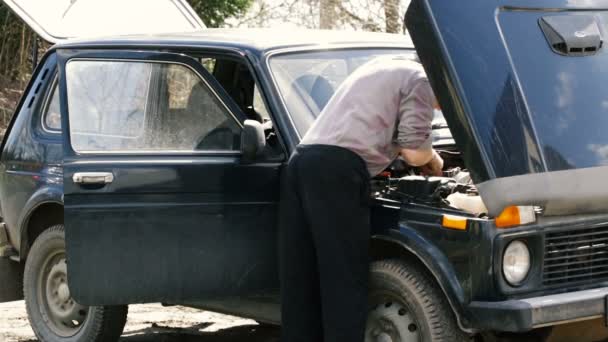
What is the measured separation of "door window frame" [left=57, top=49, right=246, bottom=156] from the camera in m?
6.23

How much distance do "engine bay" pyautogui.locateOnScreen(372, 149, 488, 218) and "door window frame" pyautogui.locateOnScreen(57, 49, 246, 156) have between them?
0.81 m

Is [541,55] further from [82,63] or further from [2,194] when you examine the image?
[2,194]

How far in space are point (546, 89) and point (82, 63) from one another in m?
2.63

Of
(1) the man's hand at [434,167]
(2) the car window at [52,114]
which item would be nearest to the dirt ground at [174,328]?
(2) the car window at [52,114]

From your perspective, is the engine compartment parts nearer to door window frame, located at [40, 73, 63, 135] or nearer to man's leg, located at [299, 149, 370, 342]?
man's leg, located at [299, 149, 370, 342]

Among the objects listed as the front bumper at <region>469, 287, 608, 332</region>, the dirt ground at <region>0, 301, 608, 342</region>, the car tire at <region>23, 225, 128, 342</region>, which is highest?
the front bumper at <region>469, 287, 608, 332</region>

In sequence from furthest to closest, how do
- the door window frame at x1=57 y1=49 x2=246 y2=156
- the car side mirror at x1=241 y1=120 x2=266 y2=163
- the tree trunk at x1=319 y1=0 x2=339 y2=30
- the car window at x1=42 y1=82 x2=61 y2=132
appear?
the tree trunk at x1=319 y1=0 x2=339 y2=30, the car window at x1=42 y1=82 x2=61 y2=132, the door window frame at x1=57 y1=49 x2=246 y2=156, the car side mirror at x1=241 y1=120 x2=266 y2=163

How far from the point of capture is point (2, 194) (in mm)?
7473

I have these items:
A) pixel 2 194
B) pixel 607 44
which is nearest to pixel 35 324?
pixel 2 194

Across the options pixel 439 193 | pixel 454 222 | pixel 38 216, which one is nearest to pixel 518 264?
pixel 454 222

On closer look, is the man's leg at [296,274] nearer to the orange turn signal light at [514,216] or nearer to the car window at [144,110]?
the car window at [144,110]

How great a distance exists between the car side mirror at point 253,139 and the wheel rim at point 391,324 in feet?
3.02

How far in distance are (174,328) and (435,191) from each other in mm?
2945

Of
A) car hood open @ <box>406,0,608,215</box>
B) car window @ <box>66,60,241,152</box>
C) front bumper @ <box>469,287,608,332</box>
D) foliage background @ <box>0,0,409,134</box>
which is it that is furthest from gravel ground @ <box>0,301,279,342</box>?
foliage background @ <box>0,0,409,134</box>
